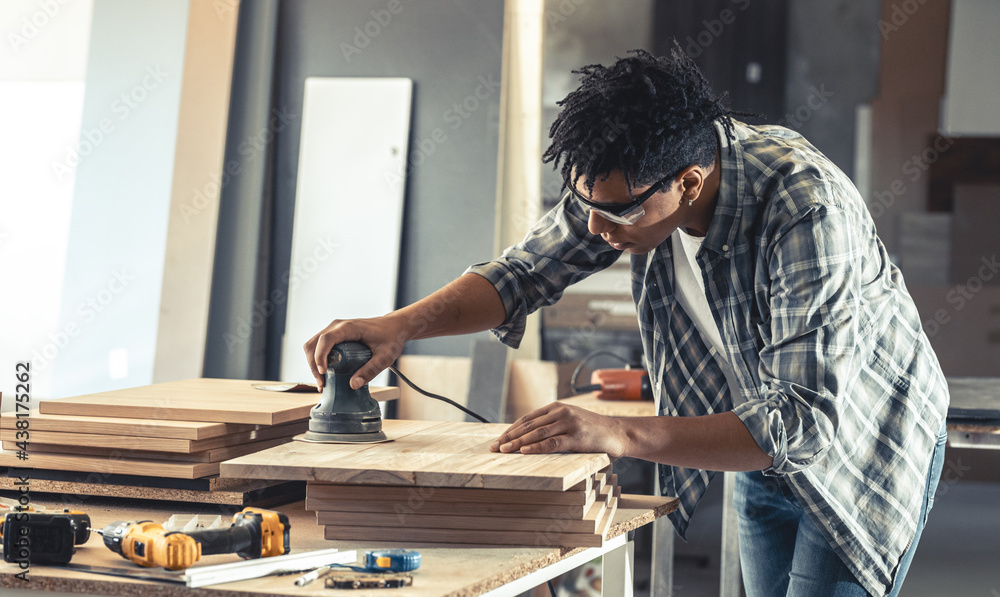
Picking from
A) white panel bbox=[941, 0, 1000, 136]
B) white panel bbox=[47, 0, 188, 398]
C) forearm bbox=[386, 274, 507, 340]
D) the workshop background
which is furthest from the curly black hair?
white panel bbox=[47, 0, 188, 398]

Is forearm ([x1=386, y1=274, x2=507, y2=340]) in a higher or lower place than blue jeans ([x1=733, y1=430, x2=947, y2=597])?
higher

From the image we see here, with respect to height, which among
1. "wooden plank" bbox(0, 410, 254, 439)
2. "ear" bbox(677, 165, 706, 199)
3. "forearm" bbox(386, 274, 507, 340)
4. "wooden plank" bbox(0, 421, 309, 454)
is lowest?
"wooden plank" bbox(0, 421, 309, 454)

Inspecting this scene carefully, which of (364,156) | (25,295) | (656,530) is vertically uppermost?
(364,156)

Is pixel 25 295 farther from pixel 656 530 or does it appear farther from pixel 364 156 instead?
pixel 656 530

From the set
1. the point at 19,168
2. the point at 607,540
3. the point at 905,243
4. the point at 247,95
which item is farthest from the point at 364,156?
the point at 607,540

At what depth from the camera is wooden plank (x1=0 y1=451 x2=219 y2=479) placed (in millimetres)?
1389

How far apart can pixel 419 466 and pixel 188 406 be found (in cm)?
50

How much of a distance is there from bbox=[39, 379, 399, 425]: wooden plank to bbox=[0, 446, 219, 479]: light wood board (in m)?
0.07

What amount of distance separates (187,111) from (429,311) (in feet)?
9.89

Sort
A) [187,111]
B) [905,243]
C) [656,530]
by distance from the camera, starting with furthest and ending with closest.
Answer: [187,111]
[905,243]
[656,530]

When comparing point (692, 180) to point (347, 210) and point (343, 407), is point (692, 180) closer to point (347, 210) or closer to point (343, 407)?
point (343, 407)

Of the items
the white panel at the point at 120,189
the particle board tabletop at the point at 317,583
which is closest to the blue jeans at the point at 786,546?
the particle board tabletop at the point at 317,583

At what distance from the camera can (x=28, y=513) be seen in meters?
1.09

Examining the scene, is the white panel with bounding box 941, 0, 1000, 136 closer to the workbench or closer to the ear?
the workbench
